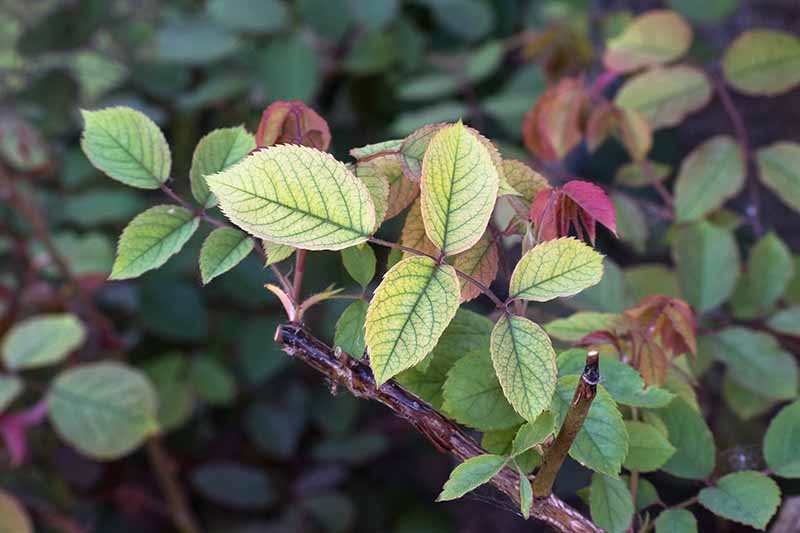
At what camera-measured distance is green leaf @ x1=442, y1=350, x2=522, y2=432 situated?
466 millimetres

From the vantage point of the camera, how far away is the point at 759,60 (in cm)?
94

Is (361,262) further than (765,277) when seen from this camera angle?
No

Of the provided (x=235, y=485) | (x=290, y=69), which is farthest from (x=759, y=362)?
(x=235, y=485)

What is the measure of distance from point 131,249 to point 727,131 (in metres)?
1.19

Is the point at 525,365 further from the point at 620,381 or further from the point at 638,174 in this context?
the point at 638,174

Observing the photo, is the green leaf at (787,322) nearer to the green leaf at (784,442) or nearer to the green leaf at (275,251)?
the green leaf at (784,442)

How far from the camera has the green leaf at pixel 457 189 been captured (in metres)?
0.43

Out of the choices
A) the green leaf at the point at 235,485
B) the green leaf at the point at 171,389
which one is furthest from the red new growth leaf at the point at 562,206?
the green leaf at the point at 235,485

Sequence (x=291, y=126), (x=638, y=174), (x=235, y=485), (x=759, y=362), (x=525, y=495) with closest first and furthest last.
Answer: (x=525, y=495)
(x=291, y=126)
(x=759, y=362)
(x=638, y=174)
(x=235, y=485)

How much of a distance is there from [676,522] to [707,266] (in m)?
0.41

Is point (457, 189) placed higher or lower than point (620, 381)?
higher

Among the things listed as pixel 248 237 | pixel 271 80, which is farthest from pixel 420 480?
pixel 248 237

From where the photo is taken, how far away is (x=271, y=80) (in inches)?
55.5

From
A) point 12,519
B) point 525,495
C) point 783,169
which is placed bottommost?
point 12,519
